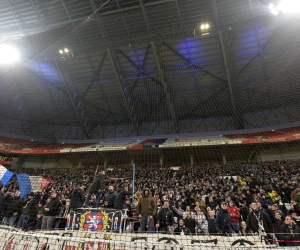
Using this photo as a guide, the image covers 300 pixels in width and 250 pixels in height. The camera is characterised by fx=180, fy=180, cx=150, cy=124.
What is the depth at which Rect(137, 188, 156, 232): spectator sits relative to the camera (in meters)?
5.06

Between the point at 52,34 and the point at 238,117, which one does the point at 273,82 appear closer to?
the point at 238,117

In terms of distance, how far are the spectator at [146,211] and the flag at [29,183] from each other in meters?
6.77

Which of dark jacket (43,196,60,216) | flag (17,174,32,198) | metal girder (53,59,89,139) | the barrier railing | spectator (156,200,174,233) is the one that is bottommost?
the barrier railing

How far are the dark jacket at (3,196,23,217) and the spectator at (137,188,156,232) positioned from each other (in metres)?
4.50

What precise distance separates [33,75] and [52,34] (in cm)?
862

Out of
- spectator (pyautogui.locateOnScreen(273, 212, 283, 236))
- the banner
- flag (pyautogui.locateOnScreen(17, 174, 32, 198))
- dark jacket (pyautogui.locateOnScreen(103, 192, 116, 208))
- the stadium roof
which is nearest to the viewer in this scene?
the banner

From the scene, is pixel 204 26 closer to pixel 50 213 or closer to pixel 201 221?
pixel 201 221

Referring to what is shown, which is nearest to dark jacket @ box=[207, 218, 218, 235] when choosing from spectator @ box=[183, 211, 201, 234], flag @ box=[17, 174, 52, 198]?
spectator @ box=[183, 211, 201, 234]

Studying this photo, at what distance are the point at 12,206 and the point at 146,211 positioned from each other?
4.90 meters

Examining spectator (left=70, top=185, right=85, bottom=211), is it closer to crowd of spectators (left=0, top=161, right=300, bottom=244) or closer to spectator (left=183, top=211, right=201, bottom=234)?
crowd of spectators (left=0, top=161, right=300, bottom=244)

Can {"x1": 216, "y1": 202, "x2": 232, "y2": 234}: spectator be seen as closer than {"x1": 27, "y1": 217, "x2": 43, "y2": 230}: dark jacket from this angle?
Yes

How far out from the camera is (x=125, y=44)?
13430 millimetres

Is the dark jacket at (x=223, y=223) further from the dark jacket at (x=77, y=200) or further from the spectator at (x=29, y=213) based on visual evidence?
the spectator at (x=29, y=213)

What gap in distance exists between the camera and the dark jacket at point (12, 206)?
6323 mm
